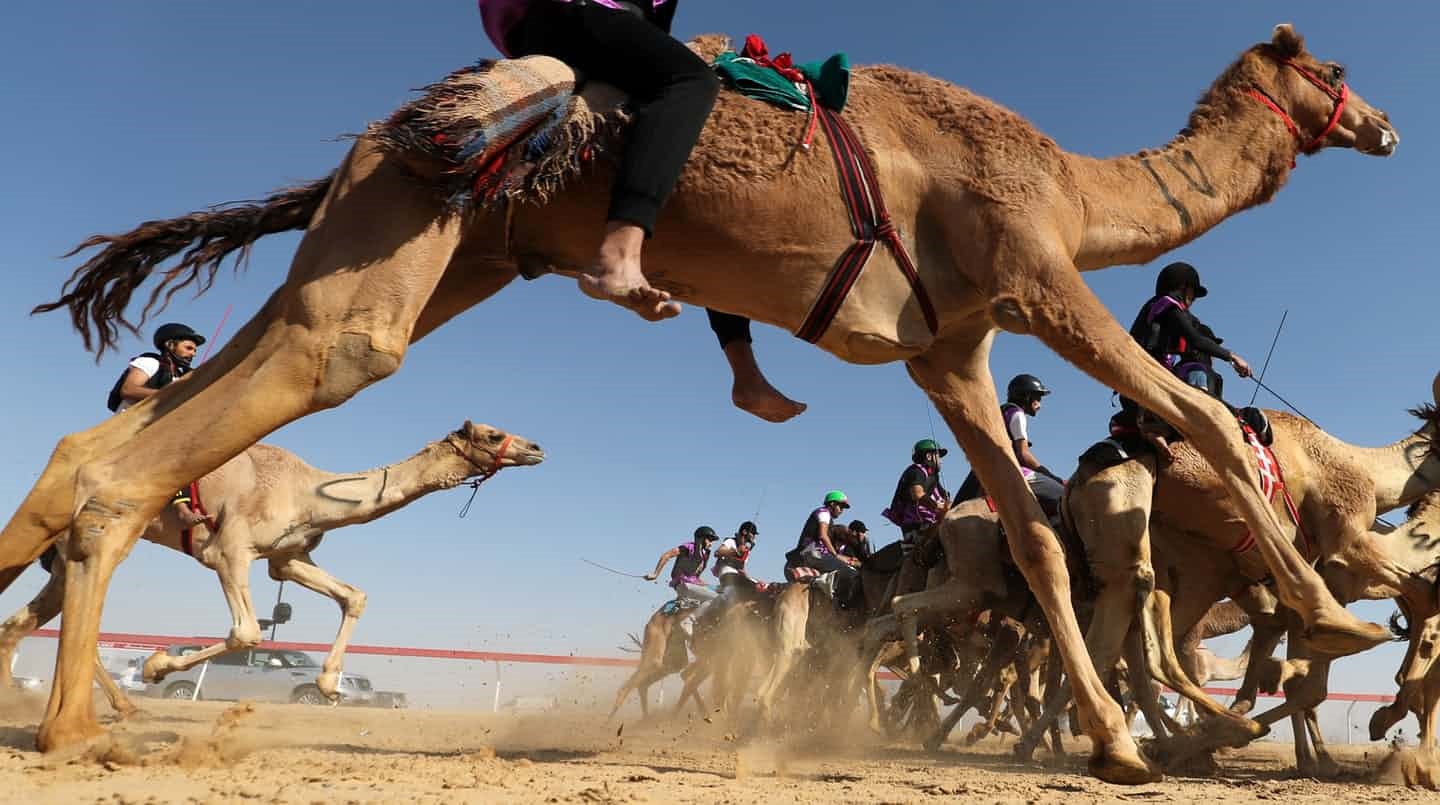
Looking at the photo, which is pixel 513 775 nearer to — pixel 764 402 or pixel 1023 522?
pixel 764 402

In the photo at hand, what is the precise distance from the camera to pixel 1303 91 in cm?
566

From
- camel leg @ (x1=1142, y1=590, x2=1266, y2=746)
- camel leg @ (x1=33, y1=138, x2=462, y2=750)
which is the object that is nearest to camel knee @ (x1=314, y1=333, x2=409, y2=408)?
camel leg @ (x1=33, y1=138, x2=462, y2=750)

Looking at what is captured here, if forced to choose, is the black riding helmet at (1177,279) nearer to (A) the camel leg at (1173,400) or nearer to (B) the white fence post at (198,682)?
(A) the camel leg at (1173,400)

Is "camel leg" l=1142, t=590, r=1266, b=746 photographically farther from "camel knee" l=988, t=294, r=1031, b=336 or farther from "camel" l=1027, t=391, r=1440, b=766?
"camel knee" l=988, t=294, r=1031, b=336

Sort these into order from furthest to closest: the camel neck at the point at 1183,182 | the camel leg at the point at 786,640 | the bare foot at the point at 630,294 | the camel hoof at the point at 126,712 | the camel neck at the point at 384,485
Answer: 1. the camel leg at the point at 786,640
2. the camel neck at the point at 384,485
3. the camel hoof at the point at 126,712
4. the camel neck at the point at 1183,182
5. the bare foot at the point at 630,294

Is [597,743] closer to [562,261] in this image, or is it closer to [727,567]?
[562,261]

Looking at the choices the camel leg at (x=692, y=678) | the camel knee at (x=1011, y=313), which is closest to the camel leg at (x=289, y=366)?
the camel knee at (x=1011, y=313)

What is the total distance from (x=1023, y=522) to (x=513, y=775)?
8.05 feet

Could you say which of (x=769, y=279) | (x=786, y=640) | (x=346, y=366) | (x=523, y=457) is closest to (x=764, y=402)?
(x=769, y=279)

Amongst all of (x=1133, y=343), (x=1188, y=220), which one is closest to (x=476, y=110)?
(x=1133, y=343)

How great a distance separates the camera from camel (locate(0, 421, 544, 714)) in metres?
9.71

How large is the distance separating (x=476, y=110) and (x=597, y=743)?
5649 millimetres

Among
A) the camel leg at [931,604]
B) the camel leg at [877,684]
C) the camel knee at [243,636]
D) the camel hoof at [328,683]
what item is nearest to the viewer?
the camel knee at [243,636]

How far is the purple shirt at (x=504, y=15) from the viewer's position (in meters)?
4.41
